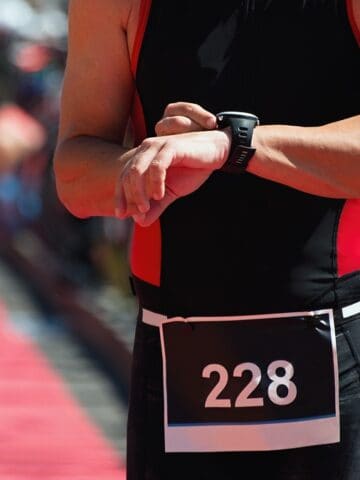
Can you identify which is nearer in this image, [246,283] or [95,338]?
[246,283]

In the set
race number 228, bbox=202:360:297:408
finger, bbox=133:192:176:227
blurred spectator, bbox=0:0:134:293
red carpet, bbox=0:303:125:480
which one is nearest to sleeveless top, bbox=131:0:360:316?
race number 228, bbox=202:360:297:408

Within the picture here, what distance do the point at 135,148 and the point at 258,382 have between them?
0.50 metres

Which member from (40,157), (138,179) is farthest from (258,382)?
(40,157)

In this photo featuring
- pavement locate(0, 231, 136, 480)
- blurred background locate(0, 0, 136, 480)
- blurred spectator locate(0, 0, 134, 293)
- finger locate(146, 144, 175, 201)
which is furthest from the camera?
blurred spectator locate(0, 0, 134, 293)

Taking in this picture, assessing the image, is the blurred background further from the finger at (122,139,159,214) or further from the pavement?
the finger at (122,139,159,214)

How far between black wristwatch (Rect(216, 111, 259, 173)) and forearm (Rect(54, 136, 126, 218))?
206 millimetres

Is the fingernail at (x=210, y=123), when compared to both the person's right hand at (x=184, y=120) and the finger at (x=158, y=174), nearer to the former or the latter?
the person's right hand at (x=184, y=120)

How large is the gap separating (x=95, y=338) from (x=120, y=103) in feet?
19.1

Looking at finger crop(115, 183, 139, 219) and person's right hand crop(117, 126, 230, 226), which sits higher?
person's right hand crop(117, 126, 230, 226)

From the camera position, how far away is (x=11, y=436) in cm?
629

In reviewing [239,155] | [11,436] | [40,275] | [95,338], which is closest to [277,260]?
[239,155]

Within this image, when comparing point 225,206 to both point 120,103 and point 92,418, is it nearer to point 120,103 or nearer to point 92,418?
point 120,103

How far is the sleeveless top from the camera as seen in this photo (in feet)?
8.91

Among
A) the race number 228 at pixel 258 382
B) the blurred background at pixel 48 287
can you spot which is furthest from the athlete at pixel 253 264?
the blurred background at pixel 48 287
